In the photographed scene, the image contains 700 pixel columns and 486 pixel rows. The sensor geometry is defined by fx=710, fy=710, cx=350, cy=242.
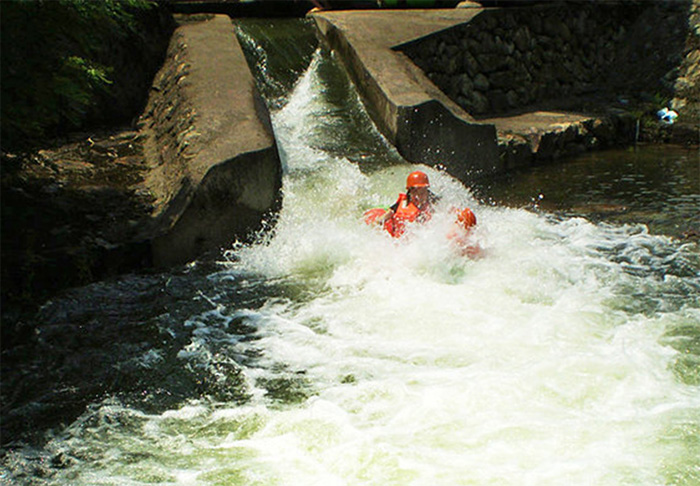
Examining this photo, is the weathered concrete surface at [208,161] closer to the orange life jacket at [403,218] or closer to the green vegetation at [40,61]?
the green vegetation at [40,61]

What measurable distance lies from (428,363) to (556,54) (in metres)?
8.51

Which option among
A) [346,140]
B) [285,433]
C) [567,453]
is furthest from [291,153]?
[567,453]

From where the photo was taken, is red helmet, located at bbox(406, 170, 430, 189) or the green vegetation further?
red helmet, located at bbox(406, 170, 430, 189)

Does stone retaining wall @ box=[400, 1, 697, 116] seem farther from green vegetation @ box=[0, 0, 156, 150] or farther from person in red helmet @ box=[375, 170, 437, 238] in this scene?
green vegetation @ box=[0, 0, 156, 150]

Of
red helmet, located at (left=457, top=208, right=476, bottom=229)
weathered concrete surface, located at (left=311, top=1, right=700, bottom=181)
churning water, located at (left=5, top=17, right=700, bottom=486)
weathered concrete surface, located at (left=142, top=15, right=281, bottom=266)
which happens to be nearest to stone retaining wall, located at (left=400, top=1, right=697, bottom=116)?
weathered concrete surface, located at (left=311, top=1, right=700, bottom=181)

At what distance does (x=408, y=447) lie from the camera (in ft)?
12.4

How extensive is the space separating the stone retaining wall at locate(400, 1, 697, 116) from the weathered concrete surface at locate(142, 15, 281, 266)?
303 cm

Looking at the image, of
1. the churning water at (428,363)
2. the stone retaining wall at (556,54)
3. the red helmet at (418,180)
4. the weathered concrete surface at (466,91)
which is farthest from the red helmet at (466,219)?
the stone retaining wall at (556,54)

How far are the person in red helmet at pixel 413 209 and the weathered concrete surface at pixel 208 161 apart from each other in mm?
1283

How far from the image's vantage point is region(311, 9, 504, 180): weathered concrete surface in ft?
26.6

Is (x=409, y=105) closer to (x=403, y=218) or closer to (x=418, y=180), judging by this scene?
(x=418, y=180)

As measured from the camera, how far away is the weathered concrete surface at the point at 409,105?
319 inches

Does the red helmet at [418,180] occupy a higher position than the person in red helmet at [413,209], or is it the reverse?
the red helmet at [418,180]

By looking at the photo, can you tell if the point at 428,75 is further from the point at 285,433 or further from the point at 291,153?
the point at 285,433
